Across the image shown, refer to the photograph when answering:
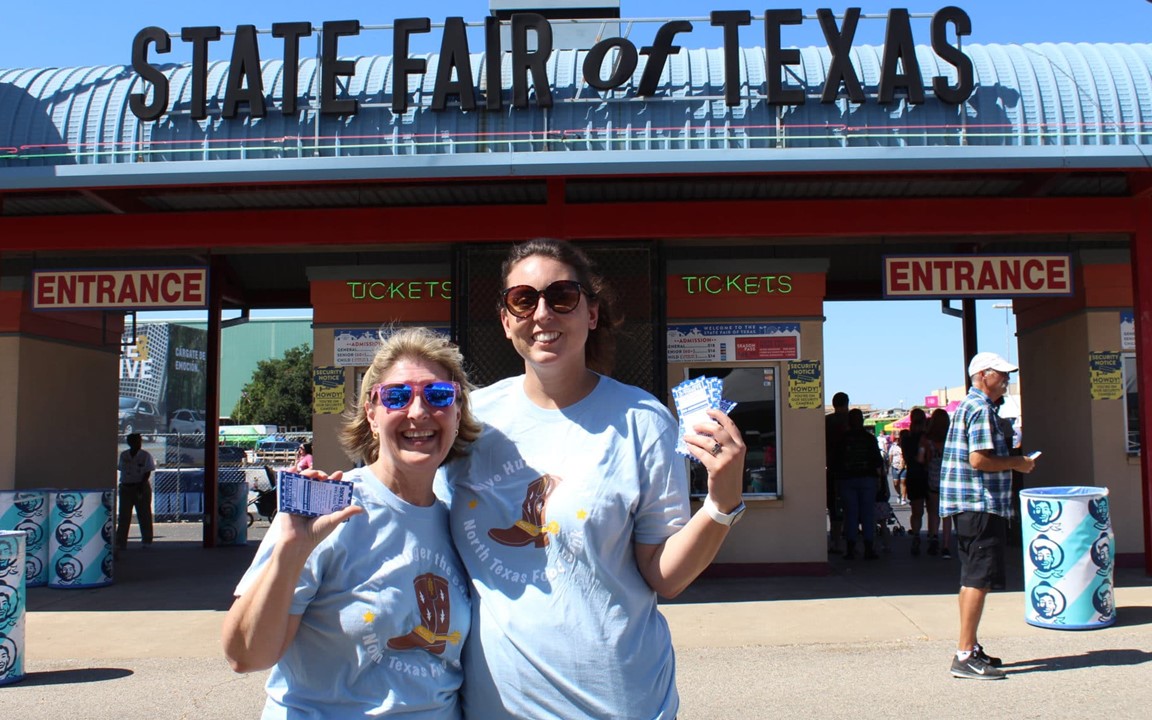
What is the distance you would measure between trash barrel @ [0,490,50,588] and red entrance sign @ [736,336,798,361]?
23.5 feet

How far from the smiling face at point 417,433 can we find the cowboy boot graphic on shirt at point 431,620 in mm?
257

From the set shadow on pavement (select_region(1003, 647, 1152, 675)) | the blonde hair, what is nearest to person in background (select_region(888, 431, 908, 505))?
shadow on pavement (select_region(1003, 647, 1152, 675))

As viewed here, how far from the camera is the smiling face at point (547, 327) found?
2.45 meters

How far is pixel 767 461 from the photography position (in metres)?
10.2

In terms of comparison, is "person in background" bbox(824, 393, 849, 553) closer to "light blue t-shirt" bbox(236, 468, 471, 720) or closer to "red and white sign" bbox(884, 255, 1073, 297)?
"red and white sign" bbox(884, 255, 1073, 297)

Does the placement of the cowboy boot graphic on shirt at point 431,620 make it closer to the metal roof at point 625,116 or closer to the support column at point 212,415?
the metal roof at point 625,116

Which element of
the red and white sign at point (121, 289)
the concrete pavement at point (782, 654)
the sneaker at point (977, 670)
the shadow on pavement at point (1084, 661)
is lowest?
the concrete pavement at point (782, 654)

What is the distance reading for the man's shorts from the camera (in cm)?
591

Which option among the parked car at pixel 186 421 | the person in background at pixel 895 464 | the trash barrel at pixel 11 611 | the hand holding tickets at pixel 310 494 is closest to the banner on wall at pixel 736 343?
the trash barrel at pixel 11 611

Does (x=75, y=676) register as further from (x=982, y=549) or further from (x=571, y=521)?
(x=982, y=549)

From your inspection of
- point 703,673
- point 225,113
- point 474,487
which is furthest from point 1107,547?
point 225,113

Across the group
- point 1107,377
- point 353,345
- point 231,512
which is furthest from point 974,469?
point 231,512

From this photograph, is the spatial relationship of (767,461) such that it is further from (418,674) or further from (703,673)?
(418,674)

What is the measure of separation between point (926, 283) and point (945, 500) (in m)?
3.89
